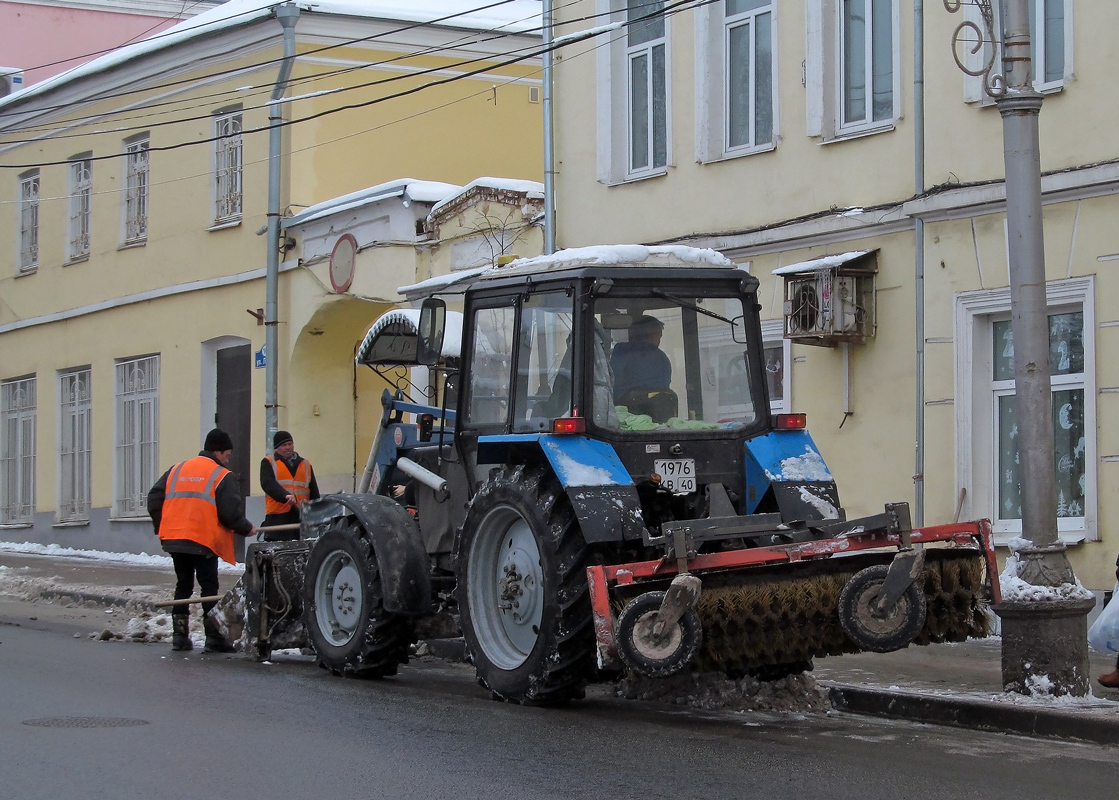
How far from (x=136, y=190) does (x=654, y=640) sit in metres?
18.1

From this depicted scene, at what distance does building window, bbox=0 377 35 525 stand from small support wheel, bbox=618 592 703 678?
2077 cm

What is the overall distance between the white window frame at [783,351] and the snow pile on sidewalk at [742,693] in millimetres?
5402

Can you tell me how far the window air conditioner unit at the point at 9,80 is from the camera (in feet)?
91.2

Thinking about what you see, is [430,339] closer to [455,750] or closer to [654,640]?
[654,640]

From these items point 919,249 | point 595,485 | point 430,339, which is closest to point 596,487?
point 595,485

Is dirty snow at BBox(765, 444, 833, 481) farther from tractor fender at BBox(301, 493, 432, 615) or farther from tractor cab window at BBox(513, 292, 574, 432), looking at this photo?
tractor fender at BBox(301, 493, 432, 615)

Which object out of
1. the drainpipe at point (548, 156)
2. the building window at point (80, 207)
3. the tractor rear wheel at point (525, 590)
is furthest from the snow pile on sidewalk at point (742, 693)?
the building window at point (80, 207)

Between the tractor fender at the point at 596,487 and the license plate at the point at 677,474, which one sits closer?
the tractor fender at the point at 596,487

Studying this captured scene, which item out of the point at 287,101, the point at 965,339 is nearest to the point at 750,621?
the point at 965,339

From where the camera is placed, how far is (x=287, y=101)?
66.0ft

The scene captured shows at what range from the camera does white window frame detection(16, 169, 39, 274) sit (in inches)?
1032

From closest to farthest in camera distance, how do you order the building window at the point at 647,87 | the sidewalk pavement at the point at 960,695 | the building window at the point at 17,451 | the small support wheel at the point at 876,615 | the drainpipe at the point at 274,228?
the small support wheel at the point at 876,615 → the sidewalk pavement at the point at 960,695 → the building window at the point at 647,87 → the drainpipe at the point at 274,228 → the building window at the point at 17,451

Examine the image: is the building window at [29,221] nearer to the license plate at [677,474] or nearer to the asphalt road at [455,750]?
the asphalt road at [455,750]

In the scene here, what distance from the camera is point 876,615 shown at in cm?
757
